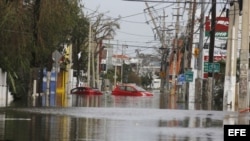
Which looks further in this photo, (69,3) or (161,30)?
(161,30)

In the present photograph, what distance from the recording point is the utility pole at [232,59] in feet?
119

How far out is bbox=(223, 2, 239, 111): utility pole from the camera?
36125 mm

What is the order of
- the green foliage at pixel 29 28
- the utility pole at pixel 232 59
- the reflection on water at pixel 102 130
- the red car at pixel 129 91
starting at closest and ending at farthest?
1. the reflection on water at pixel 102 130
2. the green foliage at pixel 29 28
3. the utility pole at pixel 232 59
4. the red car at pixel 129 91

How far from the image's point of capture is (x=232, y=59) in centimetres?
3700

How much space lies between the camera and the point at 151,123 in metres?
20.3

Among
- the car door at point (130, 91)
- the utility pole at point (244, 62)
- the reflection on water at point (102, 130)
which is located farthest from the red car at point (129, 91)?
the reflection on water at point (102, 130)

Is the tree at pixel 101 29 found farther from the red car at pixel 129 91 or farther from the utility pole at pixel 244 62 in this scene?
the utility pole at pixel 244 62

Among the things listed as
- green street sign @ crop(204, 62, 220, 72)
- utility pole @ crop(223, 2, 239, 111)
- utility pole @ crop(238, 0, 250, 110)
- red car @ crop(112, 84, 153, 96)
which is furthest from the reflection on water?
red car @ crop(112, 84, 153, 96)

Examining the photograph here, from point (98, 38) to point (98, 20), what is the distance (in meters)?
4.03

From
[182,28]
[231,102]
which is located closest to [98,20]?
[182,28]

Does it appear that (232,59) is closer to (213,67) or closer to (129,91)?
(213,67)

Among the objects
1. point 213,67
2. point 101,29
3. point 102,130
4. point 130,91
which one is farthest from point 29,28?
point 101,29

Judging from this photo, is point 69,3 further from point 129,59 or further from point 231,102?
point 129,59

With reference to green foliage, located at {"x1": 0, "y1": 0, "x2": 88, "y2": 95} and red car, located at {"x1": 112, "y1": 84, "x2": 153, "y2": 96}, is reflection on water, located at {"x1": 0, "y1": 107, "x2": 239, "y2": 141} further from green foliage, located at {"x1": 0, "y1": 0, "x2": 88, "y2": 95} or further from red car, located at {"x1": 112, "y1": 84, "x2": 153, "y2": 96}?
red car, located at {"x1": 112, "y1": 84, "x2": 153, "y2": 96}
